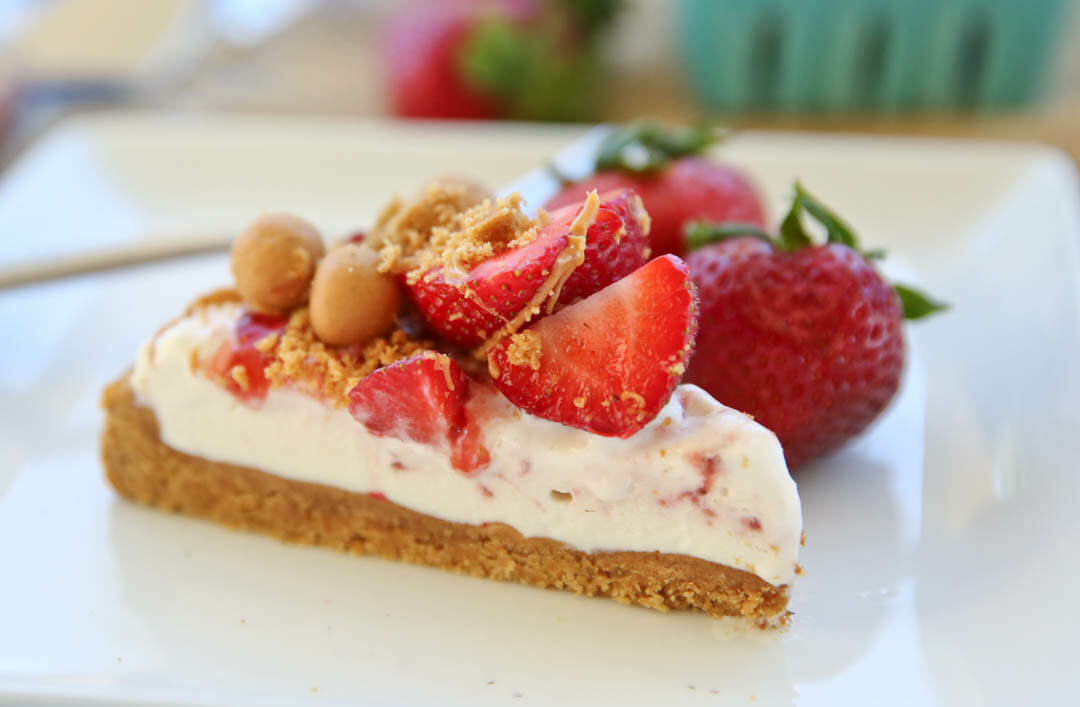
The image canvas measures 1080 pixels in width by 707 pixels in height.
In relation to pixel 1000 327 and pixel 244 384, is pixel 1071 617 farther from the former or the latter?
pixel 244 384

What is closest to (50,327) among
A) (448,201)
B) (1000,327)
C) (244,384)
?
(244,384)

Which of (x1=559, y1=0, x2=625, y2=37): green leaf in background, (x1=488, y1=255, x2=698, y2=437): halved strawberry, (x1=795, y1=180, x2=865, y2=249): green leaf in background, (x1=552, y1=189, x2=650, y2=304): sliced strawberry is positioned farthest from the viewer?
(x1=559, y1=0, x2=625, y2=37): green leaf in background

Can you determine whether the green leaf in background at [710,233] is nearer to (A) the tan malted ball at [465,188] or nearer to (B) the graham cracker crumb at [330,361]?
(A) the tan malted ball at [465,188]

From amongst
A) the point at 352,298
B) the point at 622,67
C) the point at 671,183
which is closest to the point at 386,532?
the point at 352,298

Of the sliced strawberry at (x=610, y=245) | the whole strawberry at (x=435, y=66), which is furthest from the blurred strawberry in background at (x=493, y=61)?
the sliced strawberry at (x=610, y=245)

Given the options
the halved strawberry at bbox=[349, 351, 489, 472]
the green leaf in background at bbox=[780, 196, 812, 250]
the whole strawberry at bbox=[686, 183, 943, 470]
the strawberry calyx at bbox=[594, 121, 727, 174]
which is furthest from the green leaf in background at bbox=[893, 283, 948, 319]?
the halved strawberry at bbox=[349, 351, 489, 472]

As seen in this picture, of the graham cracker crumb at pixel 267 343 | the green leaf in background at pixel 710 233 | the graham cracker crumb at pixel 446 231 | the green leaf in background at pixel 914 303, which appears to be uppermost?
the graham cracker crumb at pixel 446 231

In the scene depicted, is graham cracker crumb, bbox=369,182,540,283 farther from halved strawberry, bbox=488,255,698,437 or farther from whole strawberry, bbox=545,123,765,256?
whole strawberry, bbox=545,123,765,256
